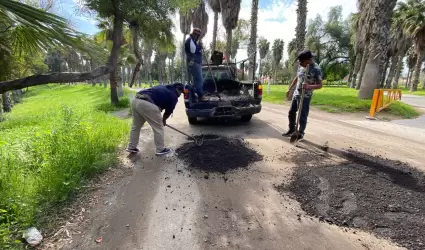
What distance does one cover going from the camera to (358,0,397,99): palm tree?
914cm

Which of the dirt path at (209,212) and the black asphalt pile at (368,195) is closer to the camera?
the dirt path at (209,212)

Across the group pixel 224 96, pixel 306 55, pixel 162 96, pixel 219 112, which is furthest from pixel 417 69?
pixel 162 96

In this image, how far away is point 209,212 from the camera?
8.62 ft

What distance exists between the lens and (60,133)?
179 inches

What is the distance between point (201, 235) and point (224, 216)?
384mm

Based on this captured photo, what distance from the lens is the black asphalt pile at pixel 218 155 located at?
3.93m

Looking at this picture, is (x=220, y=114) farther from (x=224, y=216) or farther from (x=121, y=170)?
(x=224, y=216)

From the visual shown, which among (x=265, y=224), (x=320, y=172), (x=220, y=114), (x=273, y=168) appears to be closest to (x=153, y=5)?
(x=220, y=114)

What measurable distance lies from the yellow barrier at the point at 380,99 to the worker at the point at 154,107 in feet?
23.5

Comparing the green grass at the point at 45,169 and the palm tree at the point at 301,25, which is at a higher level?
the palm tree at the point at 301,25

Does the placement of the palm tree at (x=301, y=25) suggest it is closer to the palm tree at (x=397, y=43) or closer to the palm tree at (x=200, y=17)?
the palm tree at (x=200, y=17)

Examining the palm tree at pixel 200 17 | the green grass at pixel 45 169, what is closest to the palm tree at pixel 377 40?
the green grass at pixel 45 169

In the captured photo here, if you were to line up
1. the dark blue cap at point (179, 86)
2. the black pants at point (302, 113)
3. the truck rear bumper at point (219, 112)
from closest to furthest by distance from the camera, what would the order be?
the dark blue cap at point (179, 86)
the black pants at point (302, 113)
the truck rear bumper at point (219, 112)

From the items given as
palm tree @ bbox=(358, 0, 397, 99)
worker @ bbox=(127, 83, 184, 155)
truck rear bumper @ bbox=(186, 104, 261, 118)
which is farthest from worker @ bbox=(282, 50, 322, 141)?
palm tree @ bbox=(358, 0, 397, 99)
